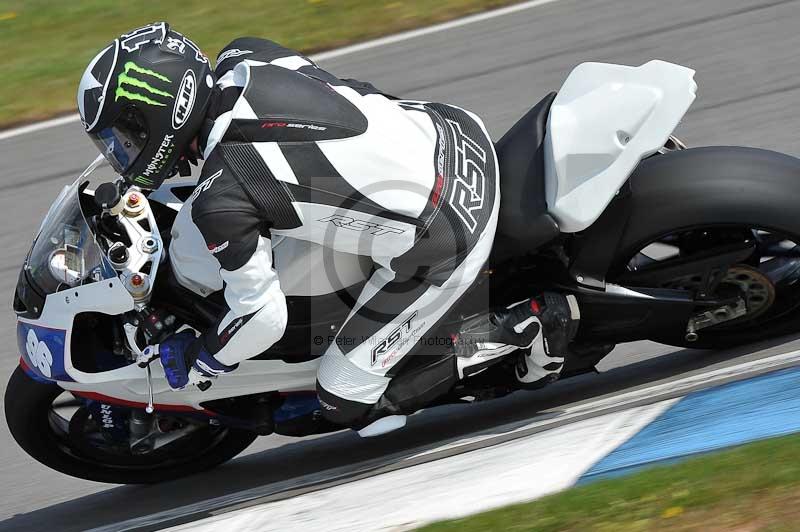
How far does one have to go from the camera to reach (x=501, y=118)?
7.02m

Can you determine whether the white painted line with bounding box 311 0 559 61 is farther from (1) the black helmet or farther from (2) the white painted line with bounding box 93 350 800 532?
(1) the black helmet

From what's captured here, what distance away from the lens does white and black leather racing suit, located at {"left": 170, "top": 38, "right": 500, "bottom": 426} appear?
3717 millimetres

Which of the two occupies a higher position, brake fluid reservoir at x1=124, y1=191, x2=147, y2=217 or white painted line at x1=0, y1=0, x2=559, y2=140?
white painted line at x1=0, y1=0, x2=559, y2=140

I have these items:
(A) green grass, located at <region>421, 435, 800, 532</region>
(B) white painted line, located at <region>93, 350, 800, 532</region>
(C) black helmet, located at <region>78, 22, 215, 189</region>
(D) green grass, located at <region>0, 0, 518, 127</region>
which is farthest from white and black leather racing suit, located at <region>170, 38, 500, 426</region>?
(D) green grass, located at <region>0, 0, 518, 127</region>

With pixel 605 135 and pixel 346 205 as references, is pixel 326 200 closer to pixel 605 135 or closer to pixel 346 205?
pixel 346 205

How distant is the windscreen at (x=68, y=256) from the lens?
421 centimetres

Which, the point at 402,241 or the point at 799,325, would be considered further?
the point at 799,325

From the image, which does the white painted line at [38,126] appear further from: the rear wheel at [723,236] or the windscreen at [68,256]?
the rear wheel at [723,236]

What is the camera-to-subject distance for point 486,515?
345 cm

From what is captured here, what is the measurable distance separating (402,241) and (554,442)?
877mm

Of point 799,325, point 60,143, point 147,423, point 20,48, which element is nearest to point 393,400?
point 147,423

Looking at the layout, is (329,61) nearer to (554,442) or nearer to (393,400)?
(393,400)

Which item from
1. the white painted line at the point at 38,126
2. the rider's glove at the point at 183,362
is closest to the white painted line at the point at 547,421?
the rider's glove at the point at 183,362

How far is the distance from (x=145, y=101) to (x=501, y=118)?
367 centimetres
